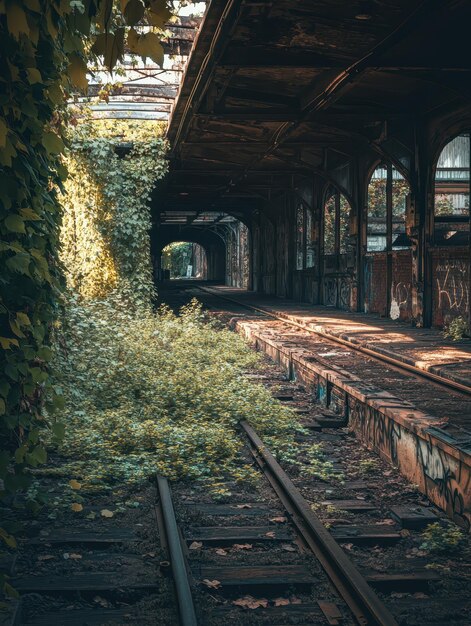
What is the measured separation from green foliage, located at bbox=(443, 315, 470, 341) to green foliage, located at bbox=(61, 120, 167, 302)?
735 centimetres

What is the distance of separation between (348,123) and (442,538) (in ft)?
37.6

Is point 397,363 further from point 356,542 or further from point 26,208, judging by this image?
point 26,208

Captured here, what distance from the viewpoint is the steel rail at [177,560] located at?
Answer: 129 inches

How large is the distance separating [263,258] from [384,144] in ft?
55.6

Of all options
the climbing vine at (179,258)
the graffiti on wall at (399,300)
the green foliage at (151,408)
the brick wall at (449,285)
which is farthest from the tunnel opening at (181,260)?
the green foliage at (151,408)

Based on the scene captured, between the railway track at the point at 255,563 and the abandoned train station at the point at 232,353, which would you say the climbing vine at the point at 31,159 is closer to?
the abandoned train station at the point at 232,353

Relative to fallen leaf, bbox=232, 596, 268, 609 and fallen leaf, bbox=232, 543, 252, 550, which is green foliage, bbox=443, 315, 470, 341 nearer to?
fallen leaf, bbox=232, 543, 252, 550

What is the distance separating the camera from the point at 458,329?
447 inches

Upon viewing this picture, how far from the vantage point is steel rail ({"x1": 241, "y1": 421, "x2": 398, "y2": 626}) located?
10.9ft

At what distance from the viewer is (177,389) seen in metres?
8.38

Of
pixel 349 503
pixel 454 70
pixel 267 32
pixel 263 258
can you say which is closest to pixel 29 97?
pixel 349 503

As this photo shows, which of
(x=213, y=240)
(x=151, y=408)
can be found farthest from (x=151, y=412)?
(x=213, y=240)

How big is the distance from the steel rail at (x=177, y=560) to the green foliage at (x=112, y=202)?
32.3 feet

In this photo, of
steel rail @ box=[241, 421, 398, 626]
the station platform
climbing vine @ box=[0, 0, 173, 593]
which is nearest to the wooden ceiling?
the station platform
